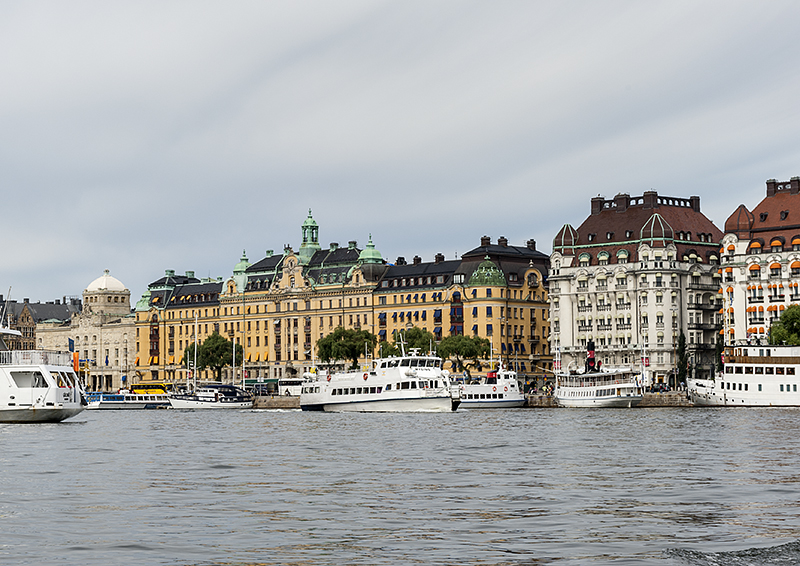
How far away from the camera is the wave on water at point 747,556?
1171 inches

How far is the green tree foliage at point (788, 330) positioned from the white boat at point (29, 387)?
94.3m

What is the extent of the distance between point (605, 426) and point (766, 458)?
42.1 meters

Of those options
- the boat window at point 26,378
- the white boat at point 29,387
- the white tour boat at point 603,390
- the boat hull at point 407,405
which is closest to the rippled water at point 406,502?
the white boat at point 29,387

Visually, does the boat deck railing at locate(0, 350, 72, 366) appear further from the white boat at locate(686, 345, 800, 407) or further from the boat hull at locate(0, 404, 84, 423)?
the white boat at locate(686, 345, 800, 407)

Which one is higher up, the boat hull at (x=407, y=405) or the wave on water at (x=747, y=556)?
the wave on water at (x=747, y=556)

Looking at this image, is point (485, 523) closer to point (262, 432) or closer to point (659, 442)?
point (659, 442)

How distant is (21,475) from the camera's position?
2120 inches

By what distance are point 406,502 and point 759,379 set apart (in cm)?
12318

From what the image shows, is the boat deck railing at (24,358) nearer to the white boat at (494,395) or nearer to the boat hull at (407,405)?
the boat hull at (407,405)

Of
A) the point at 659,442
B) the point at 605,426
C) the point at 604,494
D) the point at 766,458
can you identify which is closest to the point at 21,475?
the point at 604,494

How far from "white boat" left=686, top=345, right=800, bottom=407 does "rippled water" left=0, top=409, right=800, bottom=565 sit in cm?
8221

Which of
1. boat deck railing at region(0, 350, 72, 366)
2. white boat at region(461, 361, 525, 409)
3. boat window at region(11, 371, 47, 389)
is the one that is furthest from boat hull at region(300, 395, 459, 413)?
boat window at region(11, 371, 47, 389)

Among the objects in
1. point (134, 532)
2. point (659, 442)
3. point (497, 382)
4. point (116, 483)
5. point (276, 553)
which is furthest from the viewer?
point (497, 382)

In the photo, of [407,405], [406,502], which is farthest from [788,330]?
[406,502]
